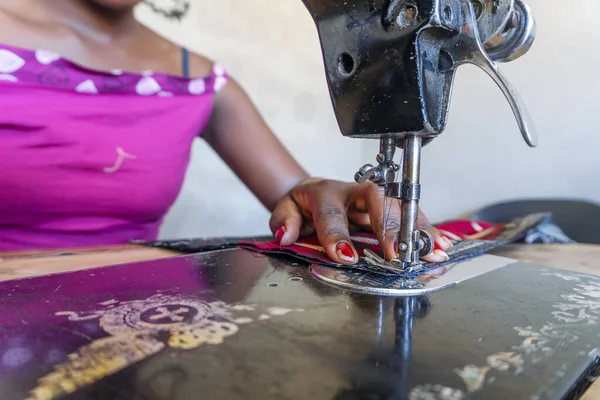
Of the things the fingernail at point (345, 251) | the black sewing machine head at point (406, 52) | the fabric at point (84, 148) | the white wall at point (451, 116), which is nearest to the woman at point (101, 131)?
the fabric at point (84, 148)

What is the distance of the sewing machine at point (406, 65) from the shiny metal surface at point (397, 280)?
0.14 ft

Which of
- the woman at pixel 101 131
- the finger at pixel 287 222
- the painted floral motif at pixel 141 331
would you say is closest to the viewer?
the painted floral motif at pixel 141 331

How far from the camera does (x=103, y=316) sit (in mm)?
494

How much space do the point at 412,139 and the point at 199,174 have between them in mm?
1514

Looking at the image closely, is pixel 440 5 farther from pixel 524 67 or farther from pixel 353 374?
pixel 524 67

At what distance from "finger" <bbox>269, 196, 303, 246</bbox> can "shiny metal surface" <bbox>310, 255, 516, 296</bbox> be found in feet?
0.57

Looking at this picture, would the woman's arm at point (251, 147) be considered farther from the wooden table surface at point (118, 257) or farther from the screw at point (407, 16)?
the screw at point (407, 16)

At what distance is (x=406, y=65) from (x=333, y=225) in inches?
12.3

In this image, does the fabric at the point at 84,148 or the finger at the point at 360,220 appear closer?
the finger at the point at 360,220

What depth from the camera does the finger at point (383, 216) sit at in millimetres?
752

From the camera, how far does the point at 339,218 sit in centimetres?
87

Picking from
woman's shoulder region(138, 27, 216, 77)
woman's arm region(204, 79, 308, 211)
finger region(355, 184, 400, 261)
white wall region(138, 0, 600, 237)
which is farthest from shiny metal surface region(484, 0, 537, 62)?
white wall region(138, 0, 600, 237)

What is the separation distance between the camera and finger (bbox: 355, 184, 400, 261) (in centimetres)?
75

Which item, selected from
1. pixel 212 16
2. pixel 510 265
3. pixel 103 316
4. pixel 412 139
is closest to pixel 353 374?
pixel 103 316
